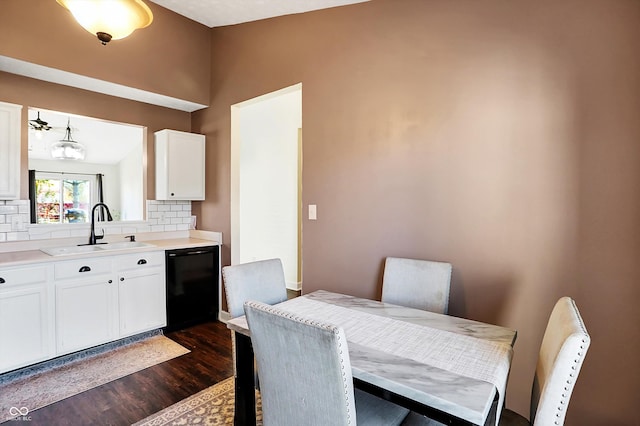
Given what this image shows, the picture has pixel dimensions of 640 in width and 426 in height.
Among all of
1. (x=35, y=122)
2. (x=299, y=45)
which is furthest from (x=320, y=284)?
(x=35, y=122)

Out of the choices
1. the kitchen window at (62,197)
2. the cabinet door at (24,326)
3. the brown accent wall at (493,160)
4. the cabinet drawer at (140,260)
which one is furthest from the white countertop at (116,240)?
the kitchen window at (62,197)

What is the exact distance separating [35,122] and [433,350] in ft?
14.3

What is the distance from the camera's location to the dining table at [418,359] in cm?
98

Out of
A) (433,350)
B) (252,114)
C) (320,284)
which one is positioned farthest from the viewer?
(252,114)

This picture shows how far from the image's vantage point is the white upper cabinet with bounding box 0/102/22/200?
96.9 inches

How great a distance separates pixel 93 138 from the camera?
5266mm

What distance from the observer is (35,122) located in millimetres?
3498

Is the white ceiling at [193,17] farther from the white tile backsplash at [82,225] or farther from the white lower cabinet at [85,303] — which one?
the white lower cabinet at [85,303]

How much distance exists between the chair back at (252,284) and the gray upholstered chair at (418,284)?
0.68m

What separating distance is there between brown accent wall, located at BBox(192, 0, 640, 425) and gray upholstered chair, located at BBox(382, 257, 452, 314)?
0.53 feet

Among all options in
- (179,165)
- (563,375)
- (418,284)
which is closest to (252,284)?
(418,284)

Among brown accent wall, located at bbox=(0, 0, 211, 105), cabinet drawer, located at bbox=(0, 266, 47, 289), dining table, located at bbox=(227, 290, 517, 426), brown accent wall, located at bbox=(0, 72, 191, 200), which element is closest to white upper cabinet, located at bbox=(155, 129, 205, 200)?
brown accent wall, located at bbox=(0, 72, 191, 200)

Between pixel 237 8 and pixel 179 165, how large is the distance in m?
1.62

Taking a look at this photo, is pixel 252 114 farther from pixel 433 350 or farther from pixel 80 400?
pixel 433 350
